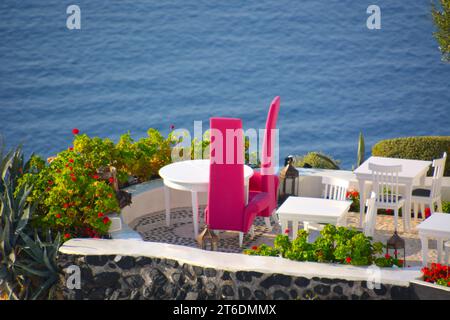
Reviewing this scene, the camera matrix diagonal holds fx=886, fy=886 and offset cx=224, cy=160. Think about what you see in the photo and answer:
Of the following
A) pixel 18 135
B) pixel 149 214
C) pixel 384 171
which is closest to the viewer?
pixel 384 171

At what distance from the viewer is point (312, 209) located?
12.7 m

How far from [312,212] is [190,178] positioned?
2067mm

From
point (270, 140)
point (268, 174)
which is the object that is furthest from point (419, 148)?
point (270, 140)

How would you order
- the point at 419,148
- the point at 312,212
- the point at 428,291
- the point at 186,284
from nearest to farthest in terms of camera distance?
the point at 428,291
the point at 186,284
the point at 312,212
the point at 419,148

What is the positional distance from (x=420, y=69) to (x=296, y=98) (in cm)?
552

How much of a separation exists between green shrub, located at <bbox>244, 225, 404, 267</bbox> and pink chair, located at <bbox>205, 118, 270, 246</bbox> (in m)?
1.47

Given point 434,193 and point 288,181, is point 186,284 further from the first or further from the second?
point 434,193

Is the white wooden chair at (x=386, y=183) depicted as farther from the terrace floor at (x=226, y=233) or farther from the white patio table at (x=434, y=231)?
the white patio table at (x=434, y=231)

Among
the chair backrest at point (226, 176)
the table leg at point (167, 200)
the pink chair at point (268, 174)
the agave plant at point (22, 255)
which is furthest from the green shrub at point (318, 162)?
the agave plant at point (22, 255)

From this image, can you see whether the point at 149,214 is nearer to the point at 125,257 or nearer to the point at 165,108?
the point at 125,257

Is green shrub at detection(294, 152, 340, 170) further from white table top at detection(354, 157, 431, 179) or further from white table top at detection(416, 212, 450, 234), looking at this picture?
white table top at detection(416, 212, 450, 234)

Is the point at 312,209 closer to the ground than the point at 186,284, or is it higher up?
higher up
